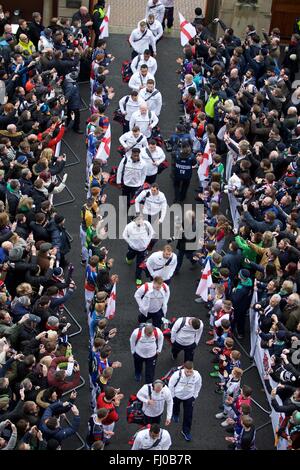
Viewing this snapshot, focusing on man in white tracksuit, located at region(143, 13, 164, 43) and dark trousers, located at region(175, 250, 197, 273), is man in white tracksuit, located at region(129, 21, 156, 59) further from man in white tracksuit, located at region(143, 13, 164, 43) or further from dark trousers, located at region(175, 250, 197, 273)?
dark trousers, located at region(175, 250, 197, 273)

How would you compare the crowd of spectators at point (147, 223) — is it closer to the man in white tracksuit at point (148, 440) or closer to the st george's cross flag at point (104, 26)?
the man in white tracksuit at point (148, 440)

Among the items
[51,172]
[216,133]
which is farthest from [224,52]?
[51,172]

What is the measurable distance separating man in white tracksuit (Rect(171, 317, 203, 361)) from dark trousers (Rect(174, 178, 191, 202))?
4.94 meters

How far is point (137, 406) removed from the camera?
1756 centimetres

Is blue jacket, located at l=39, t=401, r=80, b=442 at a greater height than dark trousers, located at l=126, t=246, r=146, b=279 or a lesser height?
lesser

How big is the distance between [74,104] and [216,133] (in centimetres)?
318

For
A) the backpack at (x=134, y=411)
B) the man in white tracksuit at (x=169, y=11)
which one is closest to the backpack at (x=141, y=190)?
the backpack at (x=134, y=411)

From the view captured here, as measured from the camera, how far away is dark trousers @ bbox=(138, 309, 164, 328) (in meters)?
19.6

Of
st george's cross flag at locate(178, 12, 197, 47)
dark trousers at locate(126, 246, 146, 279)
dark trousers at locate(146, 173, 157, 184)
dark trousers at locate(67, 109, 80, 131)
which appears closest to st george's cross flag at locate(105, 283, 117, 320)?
dark trousers at locate(126, 246, 146, 279)

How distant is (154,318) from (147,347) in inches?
49.4

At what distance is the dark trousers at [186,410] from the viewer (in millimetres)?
18047

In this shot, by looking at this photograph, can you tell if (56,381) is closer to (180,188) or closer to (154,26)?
(180,188)

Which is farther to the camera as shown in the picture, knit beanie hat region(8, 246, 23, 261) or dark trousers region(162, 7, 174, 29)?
dark trousers region(162, 7, 174, 29)

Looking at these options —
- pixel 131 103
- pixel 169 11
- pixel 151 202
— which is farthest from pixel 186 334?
pixel 169 11
